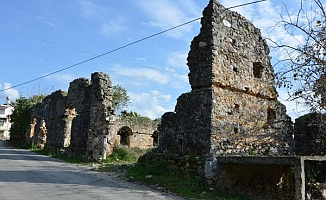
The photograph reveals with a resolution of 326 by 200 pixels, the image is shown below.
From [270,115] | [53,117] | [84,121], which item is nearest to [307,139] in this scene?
[270,115]

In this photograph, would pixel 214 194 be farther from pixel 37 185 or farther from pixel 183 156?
pixel 37 185

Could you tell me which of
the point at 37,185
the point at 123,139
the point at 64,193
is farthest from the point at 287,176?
the point at 123,139

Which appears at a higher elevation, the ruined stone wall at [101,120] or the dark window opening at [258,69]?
the dark window opening at [258,69]

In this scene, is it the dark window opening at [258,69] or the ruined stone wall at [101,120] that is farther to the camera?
the ruined stone wall at [101,120]

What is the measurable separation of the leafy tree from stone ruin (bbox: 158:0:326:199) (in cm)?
2191

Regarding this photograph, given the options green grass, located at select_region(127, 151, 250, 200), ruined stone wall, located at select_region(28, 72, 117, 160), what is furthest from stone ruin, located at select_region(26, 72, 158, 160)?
green grass, located at select_region(127, 151, 250, 200)

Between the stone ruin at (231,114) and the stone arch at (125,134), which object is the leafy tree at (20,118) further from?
the stone ruin at (231,114)

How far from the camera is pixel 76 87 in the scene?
19109mm

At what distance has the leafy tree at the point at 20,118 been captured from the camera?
1151 inches

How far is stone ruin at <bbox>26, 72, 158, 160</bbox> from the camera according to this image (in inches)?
639

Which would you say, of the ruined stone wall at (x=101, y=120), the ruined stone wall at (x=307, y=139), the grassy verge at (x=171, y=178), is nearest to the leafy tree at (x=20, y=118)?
the ruined stone wall at (x=101, y=120)

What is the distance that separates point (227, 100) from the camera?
10039mm

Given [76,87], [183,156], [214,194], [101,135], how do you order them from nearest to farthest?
[214,194]
[183,156]
[101,135]
[76,87]

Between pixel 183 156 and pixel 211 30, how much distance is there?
12.7 feet
